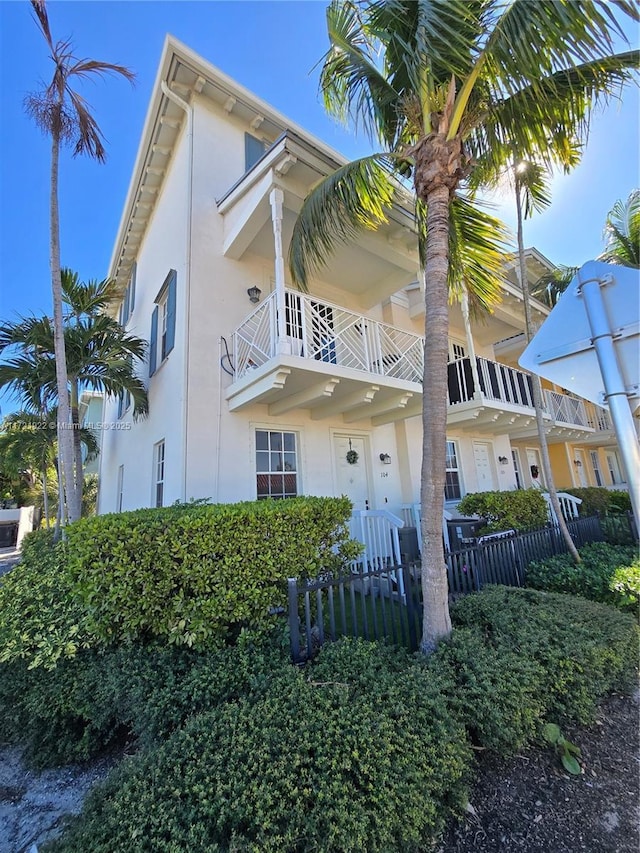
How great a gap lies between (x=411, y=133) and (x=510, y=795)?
6497mm

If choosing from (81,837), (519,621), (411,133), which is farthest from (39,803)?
(411,133)

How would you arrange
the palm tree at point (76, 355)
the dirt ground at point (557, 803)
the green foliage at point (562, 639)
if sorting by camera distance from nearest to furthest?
the dirt ground at point (557, 803) < the green foliage at point (562, 639) < the palm tree at point (76, 355)

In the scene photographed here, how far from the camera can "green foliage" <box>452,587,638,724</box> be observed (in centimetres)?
293

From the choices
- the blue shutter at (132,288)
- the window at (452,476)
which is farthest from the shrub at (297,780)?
the blue shutter at (132,288)

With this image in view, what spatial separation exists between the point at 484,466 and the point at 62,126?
45.1 ft

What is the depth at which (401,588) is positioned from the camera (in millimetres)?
5184

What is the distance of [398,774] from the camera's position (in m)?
2.04

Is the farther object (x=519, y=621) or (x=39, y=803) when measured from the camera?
(x=519, y=621)

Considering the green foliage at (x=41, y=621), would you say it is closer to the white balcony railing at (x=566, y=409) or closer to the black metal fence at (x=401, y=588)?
the black metal fence at (x=401, y=588)

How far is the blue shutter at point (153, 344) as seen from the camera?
29.7 ft

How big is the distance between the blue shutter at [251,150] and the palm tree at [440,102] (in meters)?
4.66

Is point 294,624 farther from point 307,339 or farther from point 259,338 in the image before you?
point 259,338

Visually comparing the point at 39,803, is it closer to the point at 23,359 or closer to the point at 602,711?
the point at 602,711

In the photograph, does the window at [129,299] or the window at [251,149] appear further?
the window at [129,299]
